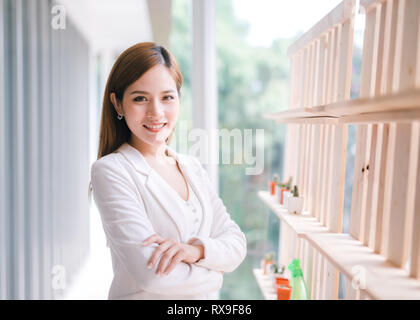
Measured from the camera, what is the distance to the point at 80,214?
109 inches

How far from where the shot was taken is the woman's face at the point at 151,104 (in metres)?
0.88

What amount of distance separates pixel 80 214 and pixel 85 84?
111 centimetres

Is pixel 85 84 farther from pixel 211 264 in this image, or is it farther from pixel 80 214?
pixel 211 264

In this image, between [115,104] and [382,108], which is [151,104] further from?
[382,108]

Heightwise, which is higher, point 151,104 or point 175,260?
point 151,104

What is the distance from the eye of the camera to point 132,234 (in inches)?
32.1

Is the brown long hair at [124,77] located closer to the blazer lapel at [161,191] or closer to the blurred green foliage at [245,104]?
the blazer lapel at [161,191]

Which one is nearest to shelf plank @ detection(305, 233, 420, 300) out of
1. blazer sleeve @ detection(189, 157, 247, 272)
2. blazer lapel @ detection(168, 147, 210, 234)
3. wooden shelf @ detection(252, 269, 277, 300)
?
blazer sleeve @ detection(189, 157, 247, 272)

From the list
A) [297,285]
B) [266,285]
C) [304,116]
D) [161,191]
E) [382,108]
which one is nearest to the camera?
[382,108]

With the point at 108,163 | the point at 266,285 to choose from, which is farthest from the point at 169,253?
the point at 266,285

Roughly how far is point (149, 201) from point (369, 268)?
0.57 meters
